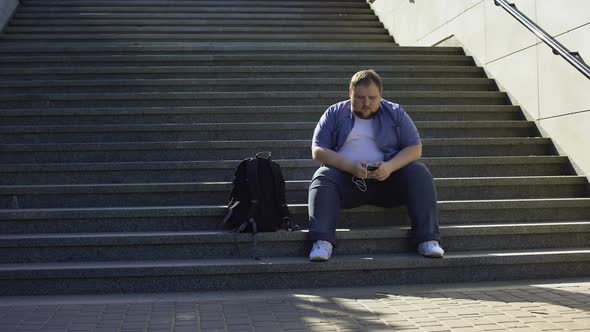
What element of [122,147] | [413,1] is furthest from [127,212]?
[413,1]

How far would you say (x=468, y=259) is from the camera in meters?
4.93

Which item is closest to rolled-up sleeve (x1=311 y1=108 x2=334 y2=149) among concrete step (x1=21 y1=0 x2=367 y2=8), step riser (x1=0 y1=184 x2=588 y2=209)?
step riser (x1=0 y1=184 x2=588 y2=209)

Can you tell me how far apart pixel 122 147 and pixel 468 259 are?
308 centimetres

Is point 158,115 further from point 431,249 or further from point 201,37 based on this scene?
point 201,37

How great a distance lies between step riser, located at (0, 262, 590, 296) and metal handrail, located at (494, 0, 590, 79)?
1.76 metres

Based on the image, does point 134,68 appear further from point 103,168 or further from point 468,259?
point 468,259

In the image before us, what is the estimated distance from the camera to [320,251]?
4.82 m

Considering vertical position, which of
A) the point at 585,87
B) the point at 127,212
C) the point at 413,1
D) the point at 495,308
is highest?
the point at 413,1

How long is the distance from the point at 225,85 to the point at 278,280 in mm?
3472

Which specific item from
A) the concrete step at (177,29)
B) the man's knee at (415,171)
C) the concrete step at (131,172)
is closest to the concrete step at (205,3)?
the concrete step at (177,29)

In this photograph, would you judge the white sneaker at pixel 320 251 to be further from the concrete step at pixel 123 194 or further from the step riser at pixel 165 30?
the step riser at pixel 165 30

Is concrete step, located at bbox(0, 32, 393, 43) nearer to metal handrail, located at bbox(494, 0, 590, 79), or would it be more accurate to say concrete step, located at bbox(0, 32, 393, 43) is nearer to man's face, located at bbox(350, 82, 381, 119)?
metal handrail, located at bbox(494, 0, 590, 79)

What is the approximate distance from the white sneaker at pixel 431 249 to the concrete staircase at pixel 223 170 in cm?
7

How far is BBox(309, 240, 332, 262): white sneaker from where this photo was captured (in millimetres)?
4802
